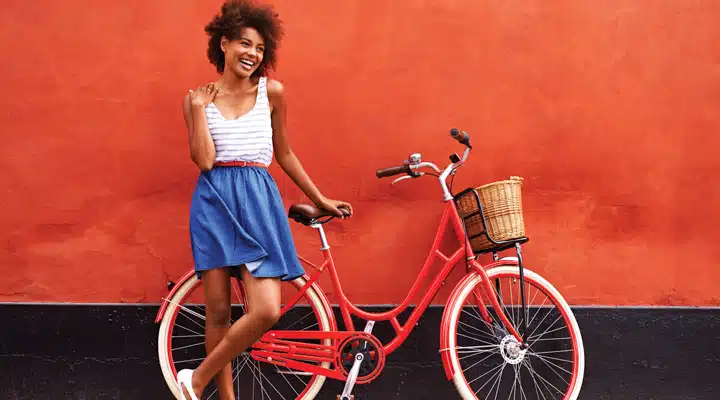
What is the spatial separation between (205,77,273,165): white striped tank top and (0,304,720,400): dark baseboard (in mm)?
1293

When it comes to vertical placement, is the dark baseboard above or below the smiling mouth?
below

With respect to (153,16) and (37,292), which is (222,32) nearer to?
(153,16)

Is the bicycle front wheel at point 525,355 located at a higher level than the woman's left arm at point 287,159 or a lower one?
lower

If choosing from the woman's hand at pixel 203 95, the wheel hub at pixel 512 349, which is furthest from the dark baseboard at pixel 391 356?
the woman's hand at pixel 203 95

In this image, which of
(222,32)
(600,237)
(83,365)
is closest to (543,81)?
(600,237)

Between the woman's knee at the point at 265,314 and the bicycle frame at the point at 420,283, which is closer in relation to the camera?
the woman's knee at the point at 265,314

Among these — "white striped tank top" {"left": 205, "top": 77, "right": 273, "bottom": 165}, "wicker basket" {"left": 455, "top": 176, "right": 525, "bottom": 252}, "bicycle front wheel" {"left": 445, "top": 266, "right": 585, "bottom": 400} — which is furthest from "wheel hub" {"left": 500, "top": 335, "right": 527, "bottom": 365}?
"white striped tank top" {"left": 205, "top": 77, "right": 273, "bottom": 165}

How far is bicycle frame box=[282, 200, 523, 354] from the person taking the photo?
12.6 ft

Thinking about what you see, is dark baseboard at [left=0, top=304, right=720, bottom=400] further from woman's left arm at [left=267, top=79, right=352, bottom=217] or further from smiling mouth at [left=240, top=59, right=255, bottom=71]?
smiling mouth at [left=240, top=59, right=255, bottom=71]

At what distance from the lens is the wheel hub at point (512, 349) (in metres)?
3.83

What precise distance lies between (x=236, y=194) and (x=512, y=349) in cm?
166

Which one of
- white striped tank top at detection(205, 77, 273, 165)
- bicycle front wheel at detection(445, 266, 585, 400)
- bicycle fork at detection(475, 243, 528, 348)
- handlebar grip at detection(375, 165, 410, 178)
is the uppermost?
white striped tank top at detection(205, 77, 273, 165)

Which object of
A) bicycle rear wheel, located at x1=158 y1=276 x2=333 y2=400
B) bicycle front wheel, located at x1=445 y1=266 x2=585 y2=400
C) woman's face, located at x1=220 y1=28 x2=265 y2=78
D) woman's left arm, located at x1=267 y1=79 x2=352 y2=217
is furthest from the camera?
bicycle front wheel, located at x1=445 y1=266 x2=585 y2=400

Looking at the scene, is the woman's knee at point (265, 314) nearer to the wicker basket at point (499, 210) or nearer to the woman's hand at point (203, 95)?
the woman's hand at point (203, 95)
